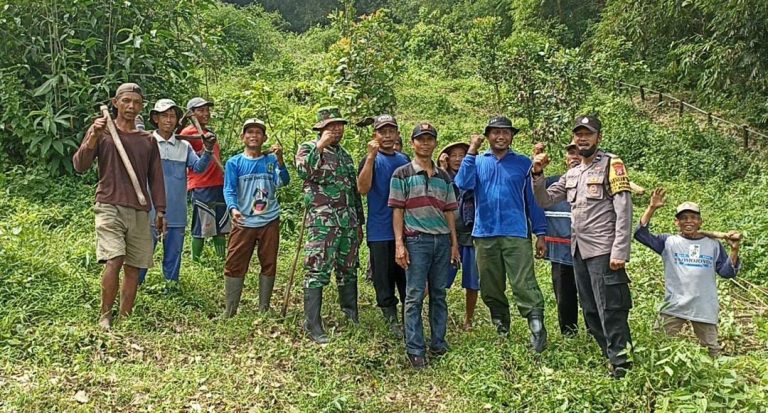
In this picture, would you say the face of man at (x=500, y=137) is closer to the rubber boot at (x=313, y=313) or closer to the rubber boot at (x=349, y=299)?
the rubber boot at (x=349, y=299)

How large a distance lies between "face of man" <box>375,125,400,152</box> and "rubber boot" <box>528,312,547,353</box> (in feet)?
5.15

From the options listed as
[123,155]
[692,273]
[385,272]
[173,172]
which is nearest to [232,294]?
[173,172]

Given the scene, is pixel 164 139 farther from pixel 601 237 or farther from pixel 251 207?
pixel 601 237

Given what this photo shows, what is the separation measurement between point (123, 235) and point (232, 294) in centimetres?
93

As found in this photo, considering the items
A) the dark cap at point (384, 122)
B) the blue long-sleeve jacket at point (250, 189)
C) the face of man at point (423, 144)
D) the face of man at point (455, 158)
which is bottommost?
the blue long-sleeve jacket at point (250, 189)

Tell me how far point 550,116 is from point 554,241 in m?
6.70

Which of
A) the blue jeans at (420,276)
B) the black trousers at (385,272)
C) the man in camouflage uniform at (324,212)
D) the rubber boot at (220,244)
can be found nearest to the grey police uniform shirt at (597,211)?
the blue jeans at (420,276)

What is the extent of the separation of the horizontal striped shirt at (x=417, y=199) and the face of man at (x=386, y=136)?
314 millimetres

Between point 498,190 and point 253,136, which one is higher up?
point 253,136

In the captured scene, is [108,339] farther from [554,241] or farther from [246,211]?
[554,241]

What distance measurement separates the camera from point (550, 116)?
11.0 metres

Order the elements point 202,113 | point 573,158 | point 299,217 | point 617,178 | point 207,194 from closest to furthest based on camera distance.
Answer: point 617,178
point 573,158
point 202,113
point 207,194
point 299,217

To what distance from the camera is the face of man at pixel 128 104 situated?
4.37m

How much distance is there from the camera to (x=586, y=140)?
4.03 meters
